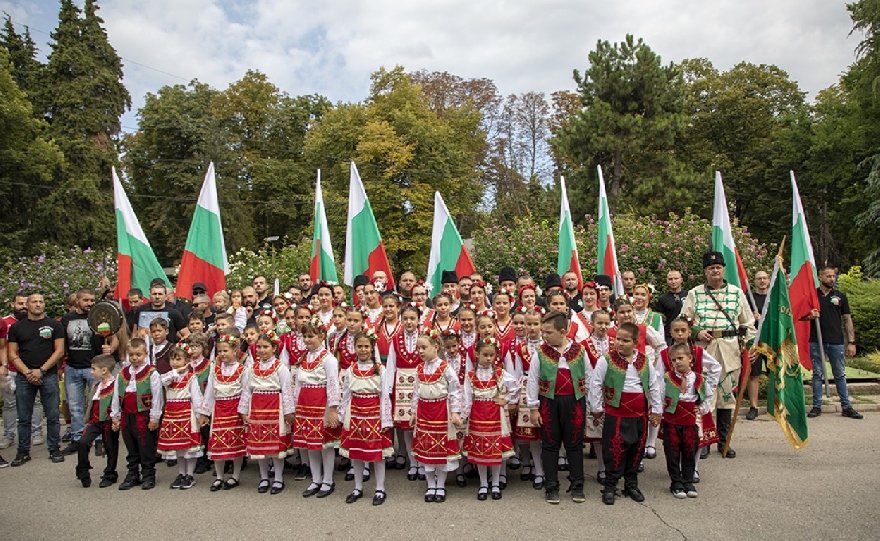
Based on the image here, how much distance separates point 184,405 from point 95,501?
1.12 m

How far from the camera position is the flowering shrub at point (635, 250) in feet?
45.6

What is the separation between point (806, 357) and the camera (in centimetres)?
802

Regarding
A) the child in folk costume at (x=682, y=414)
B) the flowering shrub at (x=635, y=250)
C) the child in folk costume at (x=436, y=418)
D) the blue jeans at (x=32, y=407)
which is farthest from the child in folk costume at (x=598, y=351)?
the flowering shrub at (x=635, y=250)

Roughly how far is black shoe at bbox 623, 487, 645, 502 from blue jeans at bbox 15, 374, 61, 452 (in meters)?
6.41

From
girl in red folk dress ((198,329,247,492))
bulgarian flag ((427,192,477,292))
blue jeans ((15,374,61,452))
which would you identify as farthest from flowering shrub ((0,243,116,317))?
girl in red folk dress ((198,329,247,492))

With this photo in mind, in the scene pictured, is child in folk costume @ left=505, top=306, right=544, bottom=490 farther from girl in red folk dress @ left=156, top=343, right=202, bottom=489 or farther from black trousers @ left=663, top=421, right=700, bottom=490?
girl in red folk dress @ left=156, top=343, right=202, bottom=489

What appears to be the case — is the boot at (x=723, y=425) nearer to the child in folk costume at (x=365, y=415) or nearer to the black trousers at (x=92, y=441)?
the child in folk costume at (x=365, y=415)

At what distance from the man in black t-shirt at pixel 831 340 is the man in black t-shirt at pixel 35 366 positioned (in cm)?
949

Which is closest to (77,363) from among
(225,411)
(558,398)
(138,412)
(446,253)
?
(138,412)

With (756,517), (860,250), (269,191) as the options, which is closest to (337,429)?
(756,517)

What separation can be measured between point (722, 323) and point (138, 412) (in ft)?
20.4

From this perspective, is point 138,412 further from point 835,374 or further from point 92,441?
point 835,374

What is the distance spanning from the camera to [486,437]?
18.2ft

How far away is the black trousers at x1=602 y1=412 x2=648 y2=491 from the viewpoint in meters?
5.31
